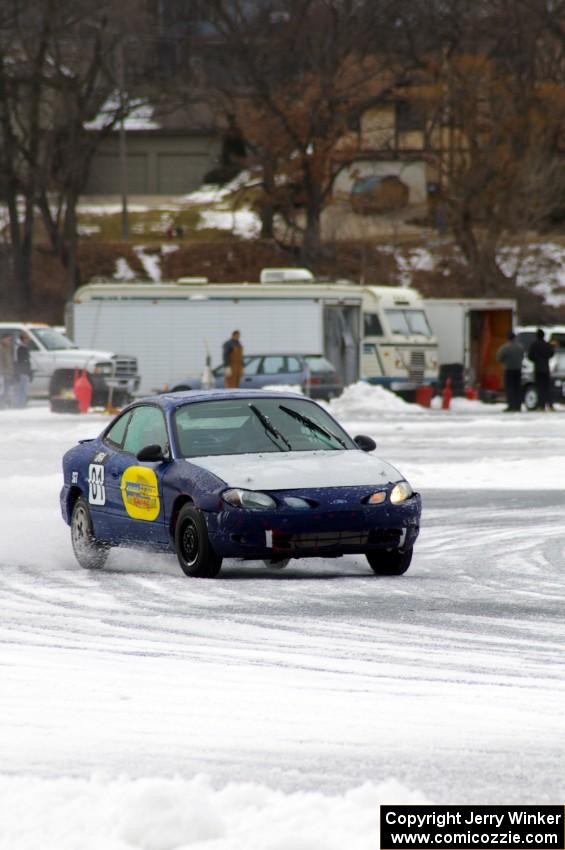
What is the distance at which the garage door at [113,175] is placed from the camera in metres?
91.9

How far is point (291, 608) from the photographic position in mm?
10625

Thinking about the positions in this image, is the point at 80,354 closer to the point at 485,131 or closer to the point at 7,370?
the point at 7,370

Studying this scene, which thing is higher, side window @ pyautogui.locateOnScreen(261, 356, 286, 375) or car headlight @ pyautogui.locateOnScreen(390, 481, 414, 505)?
car headlight @ pyautogui.locateOnScreen(390, 481, 414, 505)

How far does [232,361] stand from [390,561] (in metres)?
25.0

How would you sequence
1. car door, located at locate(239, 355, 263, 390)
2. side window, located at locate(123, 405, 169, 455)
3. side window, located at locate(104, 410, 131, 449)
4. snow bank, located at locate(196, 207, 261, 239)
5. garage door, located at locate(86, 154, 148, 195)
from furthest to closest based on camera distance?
garage door, located at locate(86, 154, 148, 195), snow bank, located at locate(196, 207, 261, 239), car door, located at locate(239, 355, 263, 390), side window, located at locate(104, 410, 131, 449), side window, located at locate(123, 405, 169, 455)

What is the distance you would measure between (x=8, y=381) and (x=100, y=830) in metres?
33.5

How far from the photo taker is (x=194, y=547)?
1215cm

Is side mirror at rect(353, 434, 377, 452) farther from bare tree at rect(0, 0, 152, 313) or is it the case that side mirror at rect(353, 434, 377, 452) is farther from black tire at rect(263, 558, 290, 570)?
bare tree at rect(0, 0, 152, 313)

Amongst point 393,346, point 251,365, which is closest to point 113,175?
point 393,346

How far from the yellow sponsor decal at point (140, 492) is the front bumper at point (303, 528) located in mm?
841

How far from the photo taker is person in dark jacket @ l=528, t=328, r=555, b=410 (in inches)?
1497

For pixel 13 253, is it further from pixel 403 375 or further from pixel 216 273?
pixel 403 375

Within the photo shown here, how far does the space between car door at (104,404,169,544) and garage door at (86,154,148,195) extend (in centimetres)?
7942

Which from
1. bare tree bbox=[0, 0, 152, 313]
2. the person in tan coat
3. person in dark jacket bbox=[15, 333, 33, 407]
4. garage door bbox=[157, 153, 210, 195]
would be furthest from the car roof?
garage door bbox=[157, 153, 210, 195]
